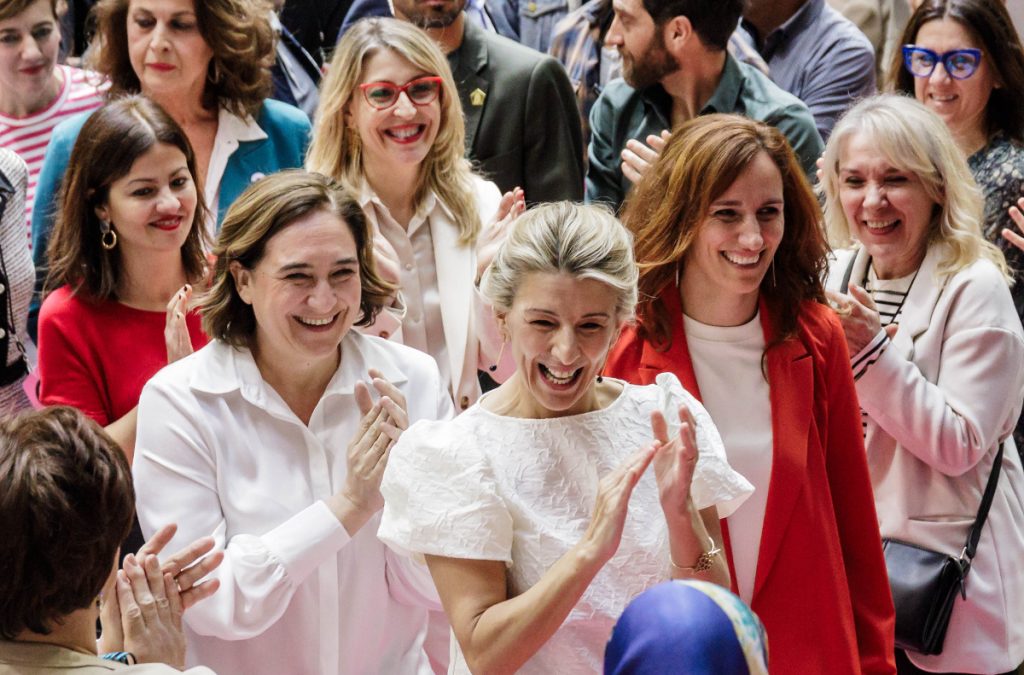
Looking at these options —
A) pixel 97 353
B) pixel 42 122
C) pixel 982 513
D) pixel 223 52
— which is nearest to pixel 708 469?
pixel 982 513

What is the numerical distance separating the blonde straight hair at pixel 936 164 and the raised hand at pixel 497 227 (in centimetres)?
94

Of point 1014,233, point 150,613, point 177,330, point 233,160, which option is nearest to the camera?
point 150,613

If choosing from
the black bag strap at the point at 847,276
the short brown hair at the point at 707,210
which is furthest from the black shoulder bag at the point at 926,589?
the short brown hair at the point at 707,210

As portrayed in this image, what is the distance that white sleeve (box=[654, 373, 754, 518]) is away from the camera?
292 centimetres

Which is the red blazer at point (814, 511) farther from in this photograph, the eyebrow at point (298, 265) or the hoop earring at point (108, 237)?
the hoop earring at point (108, 237)

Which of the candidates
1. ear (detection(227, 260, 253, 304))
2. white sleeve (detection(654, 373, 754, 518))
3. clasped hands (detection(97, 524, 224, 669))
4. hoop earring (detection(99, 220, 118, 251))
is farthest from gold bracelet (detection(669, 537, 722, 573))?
hoop earring (detection(99, 220, 118, 251))

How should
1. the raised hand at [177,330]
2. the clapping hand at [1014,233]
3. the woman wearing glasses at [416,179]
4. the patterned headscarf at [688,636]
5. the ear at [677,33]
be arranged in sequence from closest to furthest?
1. the patterned headscarf at [688,636]
2. the raised hand at [177,330]
3. the woman wearing glasses at [416,179]
4. the clapping hand at [1014,233]
5. the ear at [677,33]

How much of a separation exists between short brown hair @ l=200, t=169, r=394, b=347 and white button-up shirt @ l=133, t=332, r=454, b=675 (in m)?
0.08

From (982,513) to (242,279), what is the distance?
208 cm

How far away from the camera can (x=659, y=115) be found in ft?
16.8

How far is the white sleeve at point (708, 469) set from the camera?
2.92 m

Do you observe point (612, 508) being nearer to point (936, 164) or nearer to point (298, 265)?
point (298, 265)

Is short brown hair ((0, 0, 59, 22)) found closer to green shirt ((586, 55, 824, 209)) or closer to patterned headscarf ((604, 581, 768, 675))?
green shirt ((586, 55, 824, 209))

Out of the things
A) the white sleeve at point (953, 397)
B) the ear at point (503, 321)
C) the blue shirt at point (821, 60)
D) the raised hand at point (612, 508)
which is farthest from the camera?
the blue shirt at point (821, 60)
